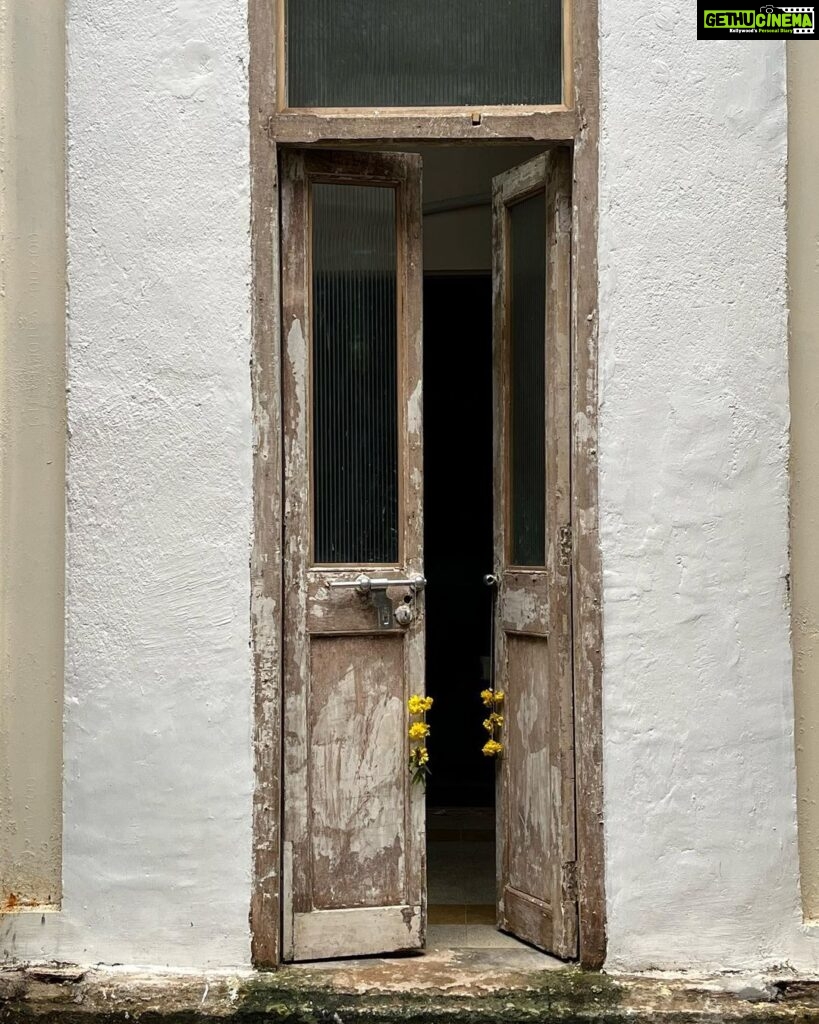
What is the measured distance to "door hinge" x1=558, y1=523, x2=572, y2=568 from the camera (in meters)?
4.36

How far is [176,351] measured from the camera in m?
4.27

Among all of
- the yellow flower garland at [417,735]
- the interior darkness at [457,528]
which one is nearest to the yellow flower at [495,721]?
the yellow flower garland at [417,735]

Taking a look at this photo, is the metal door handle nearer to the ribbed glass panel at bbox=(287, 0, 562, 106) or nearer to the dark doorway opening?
the ribbed glass panel at bbox=(287, 0, 562, 106)

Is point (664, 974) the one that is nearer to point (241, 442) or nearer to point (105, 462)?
point (241, 442)

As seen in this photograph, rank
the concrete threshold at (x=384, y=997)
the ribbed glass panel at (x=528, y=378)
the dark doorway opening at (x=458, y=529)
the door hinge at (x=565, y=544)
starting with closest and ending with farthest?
the concrete threshold at (x=384, y=997)
the door hinge at (x=565, y=544)
the ribbed glass panel at (x=528, y=378)
the dark doorway opening at (x=458, y=529)

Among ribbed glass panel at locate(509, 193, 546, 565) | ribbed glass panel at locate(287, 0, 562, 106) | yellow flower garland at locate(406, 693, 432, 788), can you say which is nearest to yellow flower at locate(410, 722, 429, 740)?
yellow flower garland at locate(406, 693, 432, 788)

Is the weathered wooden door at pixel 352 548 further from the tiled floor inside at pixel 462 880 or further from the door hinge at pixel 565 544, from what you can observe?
the door hinge at pixel 565 544

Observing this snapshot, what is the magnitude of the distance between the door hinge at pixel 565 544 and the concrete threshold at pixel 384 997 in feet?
4.46

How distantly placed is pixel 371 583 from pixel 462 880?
1.74 metres

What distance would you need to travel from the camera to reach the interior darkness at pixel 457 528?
716 centimetres

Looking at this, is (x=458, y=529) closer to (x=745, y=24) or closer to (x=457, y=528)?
(x=457, y=528)

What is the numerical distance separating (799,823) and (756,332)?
1637mm

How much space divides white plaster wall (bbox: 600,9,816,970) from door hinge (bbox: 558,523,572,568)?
0.17m

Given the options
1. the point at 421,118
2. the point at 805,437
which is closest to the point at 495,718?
the point at 805,437
